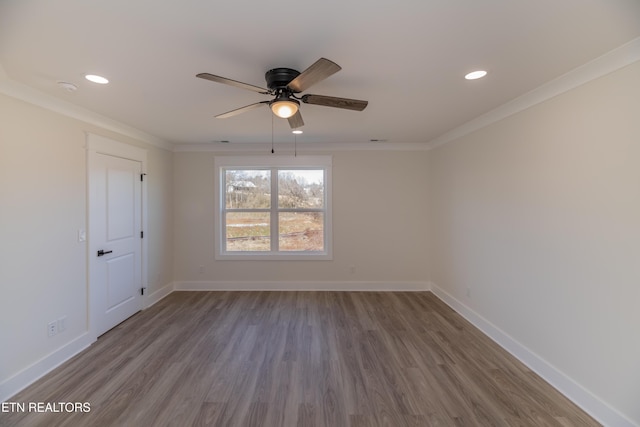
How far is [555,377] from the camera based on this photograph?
7.00 feet

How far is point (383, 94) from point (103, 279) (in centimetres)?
359

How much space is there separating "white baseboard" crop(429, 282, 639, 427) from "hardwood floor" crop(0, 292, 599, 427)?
0.08 metres

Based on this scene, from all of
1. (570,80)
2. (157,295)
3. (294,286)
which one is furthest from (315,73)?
(157,295)

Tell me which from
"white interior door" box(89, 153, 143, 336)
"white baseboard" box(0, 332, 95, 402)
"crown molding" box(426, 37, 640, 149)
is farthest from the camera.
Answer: "white interior door" box(89, 153, 143, 336)

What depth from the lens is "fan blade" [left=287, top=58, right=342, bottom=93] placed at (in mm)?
1407

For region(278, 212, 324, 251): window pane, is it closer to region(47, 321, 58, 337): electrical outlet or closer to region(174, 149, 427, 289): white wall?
region(174, 149, 427, 289): white wall

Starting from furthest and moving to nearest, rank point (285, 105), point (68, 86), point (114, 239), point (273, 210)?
point (273, 210)
point (114, 239)
point (68, 86)
point (285, 105)

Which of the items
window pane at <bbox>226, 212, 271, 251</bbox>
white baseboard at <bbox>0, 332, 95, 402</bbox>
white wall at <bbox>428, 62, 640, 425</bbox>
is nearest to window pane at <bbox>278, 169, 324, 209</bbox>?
window pane at <bbox>226, 212, 271, 251</bbox>

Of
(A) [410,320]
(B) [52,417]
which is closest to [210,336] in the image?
(B) [52,417]

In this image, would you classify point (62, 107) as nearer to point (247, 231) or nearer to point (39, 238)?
point (39, 238)

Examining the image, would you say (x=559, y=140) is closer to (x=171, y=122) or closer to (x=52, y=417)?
(x=171, y=122)

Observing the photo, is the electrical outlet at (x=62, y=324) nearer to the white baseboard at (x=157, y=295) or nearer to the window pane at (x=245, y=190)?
the white baseboard at (x=157, y=295)

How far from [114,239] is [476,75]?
161 inches

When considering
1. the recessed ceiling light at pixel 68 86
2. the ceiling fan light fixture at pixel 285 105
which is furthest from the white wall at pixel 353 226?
the ceiling fan light fixture at pixel 285 105
